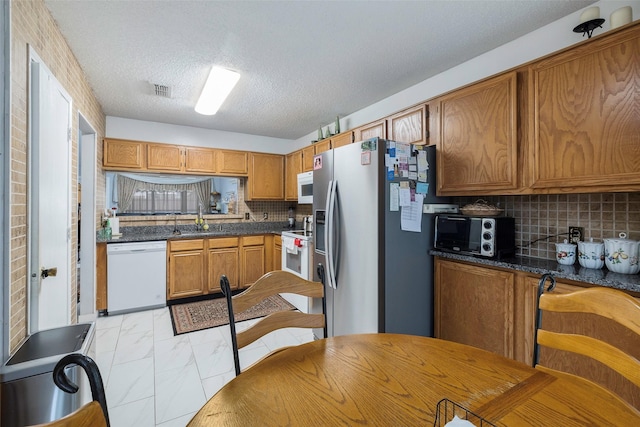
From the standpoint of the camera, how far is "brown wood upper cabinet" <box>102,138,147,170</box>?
149 inches

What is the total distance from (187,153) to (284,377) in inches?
161

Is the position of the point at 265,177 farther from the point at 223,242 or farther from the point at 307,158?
the point at 223,242

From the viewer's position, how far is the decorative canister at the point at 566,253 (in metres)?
1.86

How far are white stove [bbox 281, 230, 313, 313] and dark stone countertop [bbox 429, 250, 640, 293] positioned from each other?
1555 millimetres

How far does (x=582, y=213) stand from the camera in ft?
6.36

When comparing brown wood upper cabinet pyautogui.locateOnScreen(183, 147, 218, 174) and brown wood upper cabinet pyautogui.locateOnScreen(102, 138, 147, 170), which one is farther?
brown wood upper cabinet pyautogui.locateOnScreen(183, 147, 218, 174)

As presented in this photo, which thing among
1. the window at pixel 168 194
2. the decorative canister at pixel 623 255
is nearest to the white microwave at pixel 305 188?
the window at pixel 168 194

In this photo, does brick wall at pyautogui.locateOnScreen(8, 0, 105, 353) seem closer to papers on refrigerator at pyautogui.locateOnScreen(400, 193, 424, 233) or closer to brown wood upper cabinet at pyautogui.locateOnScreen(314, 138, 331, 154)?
papers on refrigerator at pyautogui.locateOnScreen(400, 193, 424, 233)

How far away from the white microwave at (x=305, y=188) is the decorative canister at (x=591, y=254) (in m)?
2.82

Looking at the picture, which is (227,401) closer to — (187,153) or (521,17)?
(521,17)

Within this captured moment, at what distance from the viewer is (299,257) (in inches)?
140

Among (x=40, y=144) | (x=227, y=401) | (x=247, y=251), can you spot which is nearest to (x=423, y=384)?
(x=227, y=401)

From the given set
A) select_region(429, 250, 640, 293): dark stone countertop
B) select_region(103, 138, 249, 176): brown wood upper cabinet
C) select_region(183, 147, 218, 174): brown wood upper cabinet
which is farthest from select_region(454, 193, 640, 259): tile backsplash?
select_region(183, 147, 218, 174): brown wood upper cabinet

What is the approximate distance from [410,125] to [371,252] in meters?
1.25
